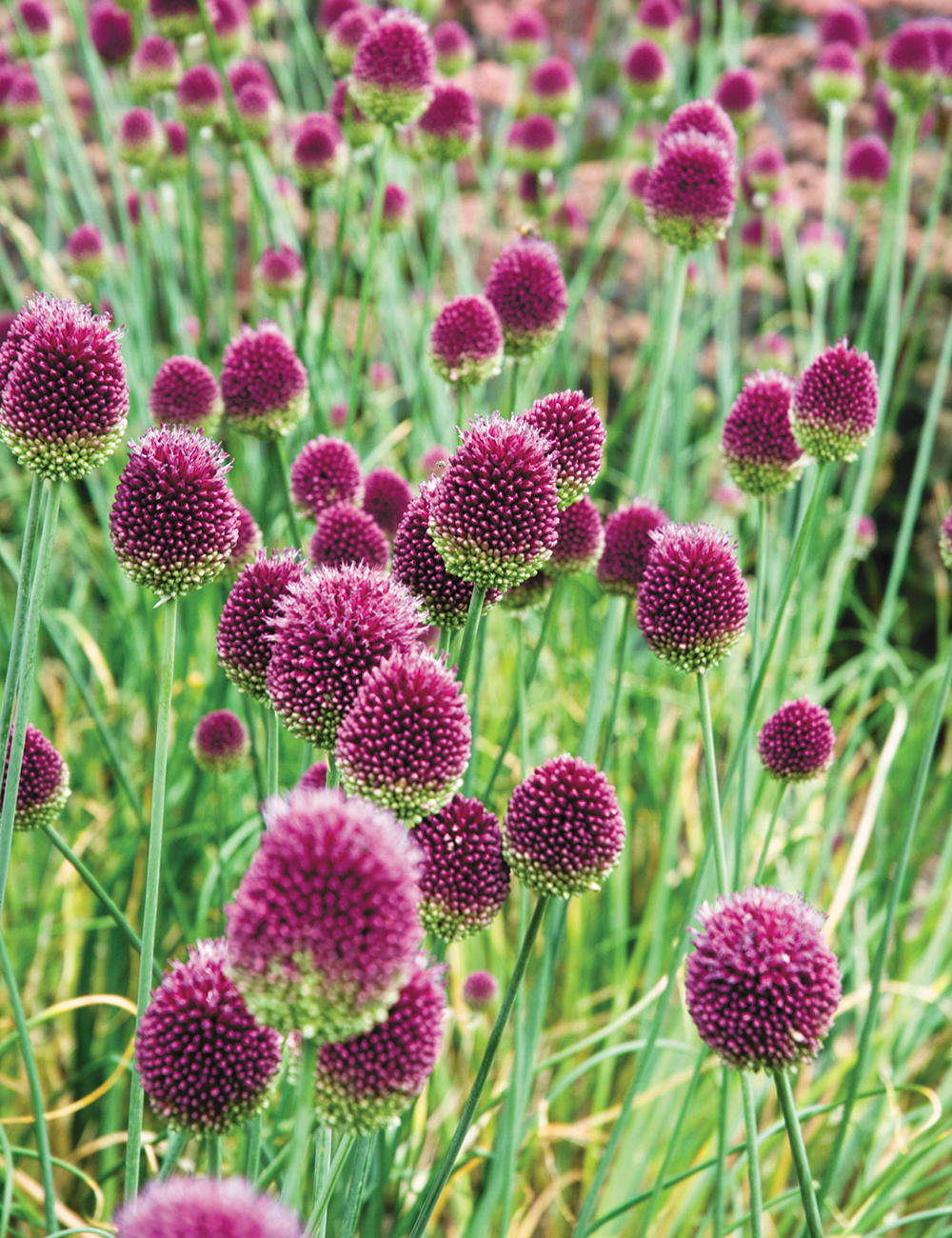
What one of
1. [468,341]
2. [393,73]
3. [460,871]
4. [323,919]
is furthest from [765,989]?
[393,73]

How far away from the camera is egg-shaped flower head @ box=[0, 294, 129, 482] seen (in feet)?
2.75

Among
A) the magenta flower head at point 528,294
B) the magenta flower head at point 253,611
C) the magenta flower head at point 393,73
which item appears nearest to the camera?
the magenta flower head at point 253,611

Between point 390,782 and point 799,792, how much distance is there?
1.76 metres

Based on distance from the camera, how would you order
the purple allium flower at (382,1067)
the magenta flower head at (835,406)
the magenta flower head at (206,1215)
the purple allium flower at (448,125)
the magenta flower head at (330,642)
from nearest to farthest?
1. the magenta flower head at (206,1215)
2. the purple allium flower at (382,1067)
3. the magenta flower head at (330,642)
4. the magenta flower head at (835,406)
5. the purple allium flower at (448,125)

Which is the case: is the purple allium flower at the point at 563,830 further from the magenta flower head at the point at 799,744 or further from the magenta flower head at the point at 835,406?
the magenta flower head at the point at 835,406

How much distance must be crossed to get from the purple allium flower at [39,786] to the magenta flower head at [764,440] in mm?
839

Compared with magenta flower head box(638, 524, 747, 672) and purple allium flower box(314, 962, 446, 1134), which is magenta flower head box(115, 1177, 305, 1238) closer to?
purple allium flower box(314, 962, 446, 1134)

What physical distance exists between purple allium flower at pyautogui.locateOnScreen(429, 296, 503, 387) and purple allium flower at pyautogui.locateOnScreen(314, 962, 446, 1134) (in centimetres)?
83

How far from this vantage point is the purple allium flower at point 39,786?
1.00 meters

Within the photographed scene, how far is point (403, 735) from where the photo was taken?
0.71 m

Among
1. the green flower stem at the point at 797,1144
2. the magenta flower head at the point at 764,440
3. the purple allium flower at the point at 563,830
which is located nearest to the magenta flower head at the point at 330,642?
the purple allium flower at the point at 563,830

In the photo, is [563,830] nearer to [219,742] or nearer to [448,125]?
[219,742]

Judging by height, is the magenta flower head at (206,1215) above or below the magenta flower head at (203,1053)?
above

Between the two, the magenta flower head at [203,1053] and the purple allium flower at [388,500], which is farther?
the purple allium flower at [388,500]
